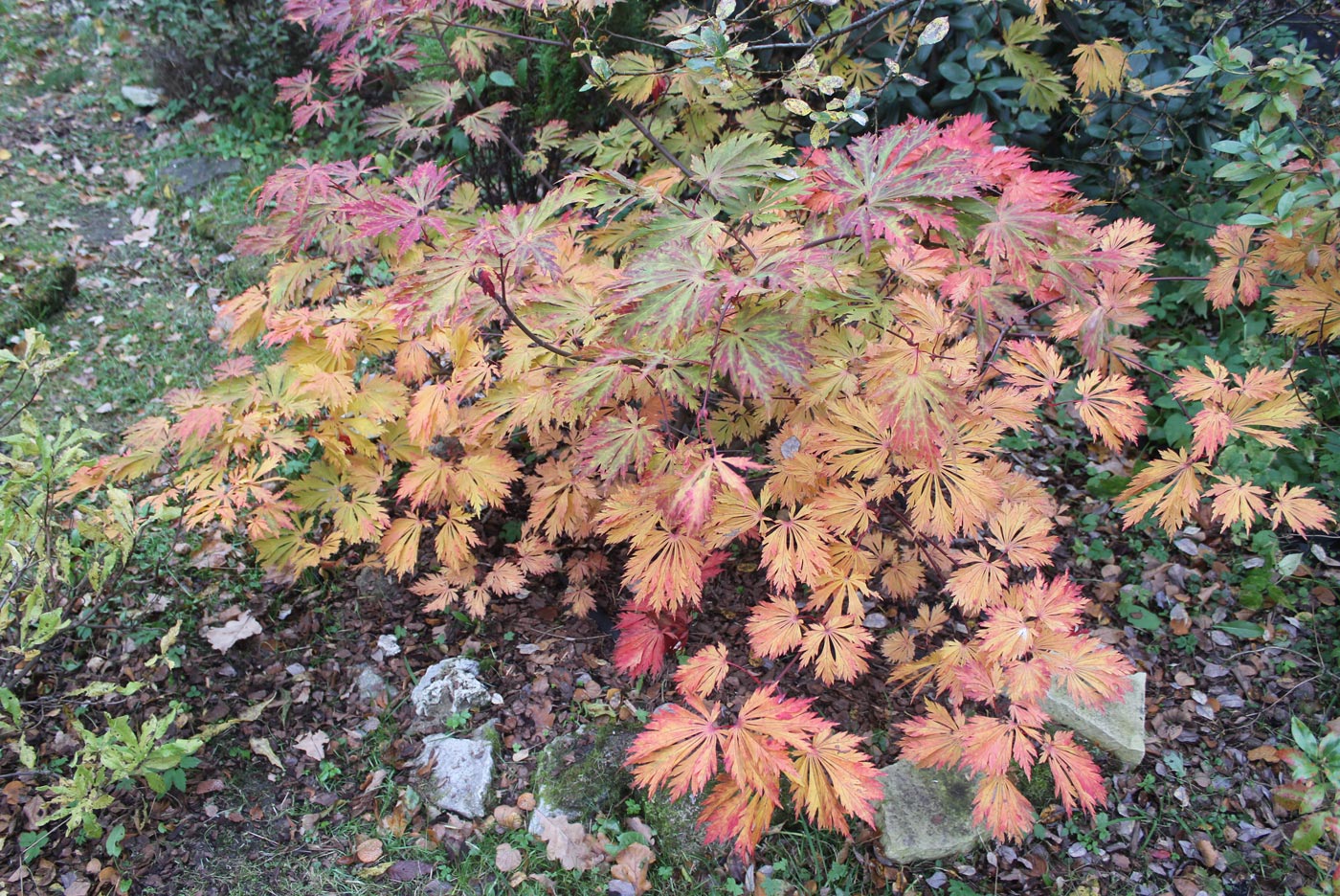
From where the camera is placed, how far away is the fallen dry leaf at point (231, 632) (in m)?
2.98

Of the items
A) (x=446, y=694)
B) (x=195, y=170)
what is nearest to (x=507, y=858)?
(x=446, y=694)

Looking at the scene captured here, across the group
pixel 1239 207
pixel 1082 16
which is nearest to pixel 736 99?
pixel 1082 16

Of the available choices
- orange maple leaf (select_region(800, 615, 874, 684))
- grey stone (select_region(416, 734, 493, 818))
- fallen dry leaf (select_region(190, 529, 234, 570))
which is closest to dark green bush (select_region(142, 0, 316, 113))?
fallen dry leaf (select_region(190, 529, 234, 570))

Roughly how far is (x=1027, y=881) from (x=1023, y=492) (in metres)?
1.19

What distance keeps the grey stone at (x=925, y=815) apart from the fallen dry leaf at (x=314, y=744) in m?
1.85

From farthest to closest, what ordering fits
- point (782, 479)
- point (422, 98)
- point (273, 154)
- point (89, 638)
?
point (273, 154), point (422, 98), point (89, 638), point (782, 479)

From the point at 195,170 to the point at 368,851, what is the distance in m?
5.00

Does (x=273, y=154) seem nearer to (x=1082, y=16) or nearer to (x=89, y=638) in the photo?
(x=89, y=638)

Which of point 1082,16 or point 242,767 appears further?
point 1082,16

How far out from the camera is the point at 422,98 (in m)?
3.52

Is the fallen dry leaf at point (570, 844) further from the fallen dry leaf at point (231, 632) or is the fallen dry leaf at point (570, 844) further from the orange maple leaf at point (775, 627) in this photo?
the fallen dry leaf at point (231, 632)

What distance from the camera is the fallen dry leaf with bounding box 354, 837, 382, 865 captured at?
98.4 inches

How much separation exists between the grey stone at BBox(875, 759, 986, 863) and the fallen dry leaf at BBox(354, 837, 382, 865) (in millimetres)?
1553

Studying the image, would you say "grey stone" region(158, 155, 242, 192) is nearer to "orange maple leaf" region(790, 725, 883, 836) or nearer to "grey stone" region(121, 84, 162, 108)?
"grey stone" region(121, 84, 162, 108)
